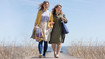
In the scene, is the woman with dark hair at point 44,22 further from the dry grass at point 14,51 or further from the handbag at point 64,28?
the dry grass at point 14,51

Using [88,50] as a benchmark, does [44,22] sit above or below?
above

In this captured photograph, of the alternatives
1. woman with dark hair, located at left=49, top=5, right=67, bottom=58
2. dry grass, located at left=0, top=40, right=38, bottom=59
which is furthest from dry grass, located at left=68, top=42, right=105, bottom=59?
dry grass, located at left=0, top=40, right=38, bottom=59

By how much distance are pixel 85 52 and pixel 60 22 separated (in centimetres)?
248

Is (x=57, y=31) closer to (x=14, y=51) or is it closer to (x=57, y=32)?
(x=57, y=32)

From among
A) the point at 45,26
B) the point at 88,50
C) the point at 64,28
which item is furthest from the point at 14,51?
the point at 88,50

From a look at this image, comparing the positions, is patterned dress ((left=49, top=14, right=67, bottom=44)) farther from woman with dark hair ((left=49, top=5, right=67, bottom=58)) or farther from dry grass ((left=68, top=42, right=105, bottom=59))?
dry grass ((left=68, top=42, right=105, bottom=59))

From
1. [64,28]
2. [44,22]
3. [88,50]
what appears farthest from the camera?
[88,50]

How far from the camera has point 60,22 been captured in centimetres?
767

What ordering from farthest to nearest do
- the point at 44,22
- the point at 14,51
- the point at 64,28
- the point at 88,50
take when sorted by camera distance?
the point at 88,50 → the point at 64,28 → the point at 44,22 → the point at 14,51

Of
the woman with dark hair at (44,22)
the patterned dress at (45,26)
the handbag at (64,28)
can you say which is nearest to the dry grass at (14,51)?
the woman with dark hair at (44,22)

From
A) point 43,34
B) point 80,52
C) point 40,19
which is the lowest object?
point 80,52

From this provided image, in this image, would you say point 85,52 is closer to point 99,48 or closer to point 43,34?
point 99,48

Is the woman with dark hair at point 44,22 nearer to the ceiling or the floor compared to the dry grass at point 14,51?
nearer to the ceiling

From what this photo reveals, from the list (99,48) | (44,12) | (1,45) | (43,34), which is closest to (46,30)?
(43,34)
